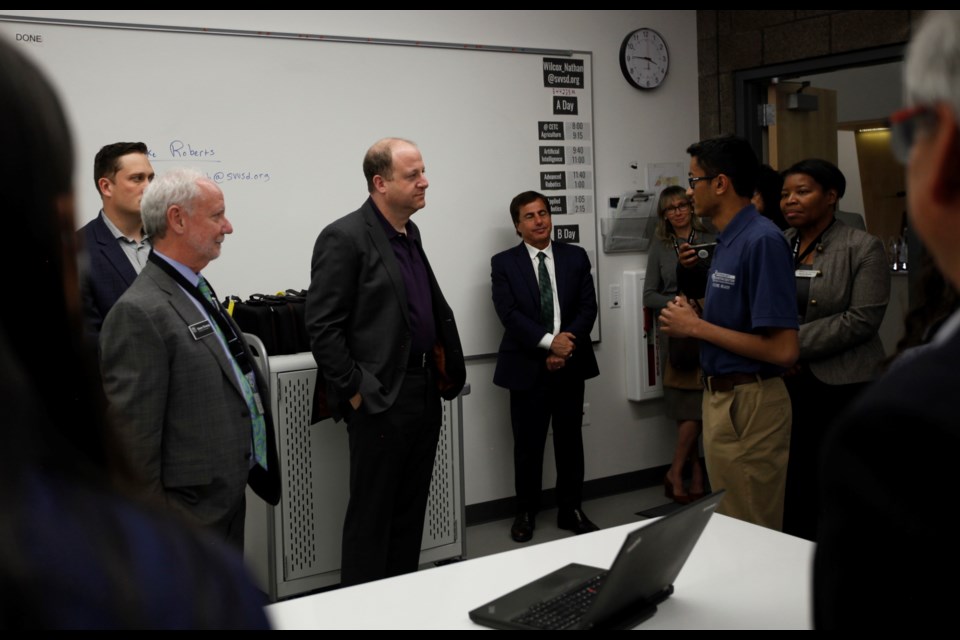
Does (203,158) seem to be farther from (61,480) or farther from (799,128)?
(61,480)

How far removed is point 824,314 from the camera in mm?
3742

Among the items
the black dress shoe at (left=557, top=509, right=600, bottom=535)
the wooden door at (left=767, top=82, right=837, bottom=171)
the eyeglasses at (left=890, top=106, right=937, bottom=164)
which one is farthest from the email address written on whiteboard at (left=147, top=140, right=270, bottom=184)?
the eyeglasses at (left=890, top=106, right=937, bottom=164)

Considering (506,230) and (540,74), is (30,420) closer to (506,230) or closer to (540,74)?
(506,230)

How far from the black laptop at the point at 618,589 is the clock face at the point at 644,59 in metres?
4.10

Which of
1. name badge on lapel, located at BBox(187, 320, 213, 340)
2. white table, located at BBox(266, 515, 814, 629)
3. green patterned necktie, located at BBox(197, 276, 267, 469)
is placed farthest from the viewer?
green patterned necktie, located at BBox(197, 276, 267, 469)

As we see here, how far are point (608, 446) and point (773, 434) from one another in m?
2.35

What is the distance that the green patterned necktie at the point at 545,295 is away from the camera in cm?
465

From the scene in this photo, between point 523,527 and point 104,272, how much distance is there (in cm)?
248

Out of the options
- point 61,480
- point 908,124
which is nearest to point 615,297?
point 908,124

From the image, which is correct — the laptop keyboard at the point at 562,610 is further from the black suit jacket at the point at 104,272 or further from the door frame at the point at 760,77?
the door frame at the point at 760,77

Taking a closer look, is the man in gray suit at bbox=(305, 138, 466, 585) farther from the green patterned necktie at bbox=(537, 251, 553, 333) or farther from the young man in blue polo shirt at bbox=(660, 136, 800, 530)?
the green patterned necktie at bbox=(537, 251, 553, 333)

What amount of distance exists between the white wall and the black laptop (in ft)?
9.59

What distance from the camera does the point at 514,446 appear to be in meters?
4.83

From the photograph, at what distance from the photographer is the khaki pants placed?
10.0ft
